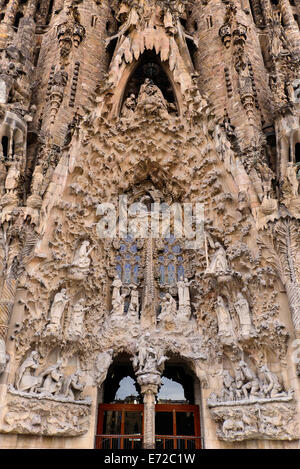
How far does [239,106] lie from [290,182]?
3.47 m

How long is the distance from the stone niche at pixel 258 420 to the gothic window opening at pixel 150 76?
26.7 feet

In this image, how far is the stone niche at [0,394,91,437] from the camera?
6273 millimetres

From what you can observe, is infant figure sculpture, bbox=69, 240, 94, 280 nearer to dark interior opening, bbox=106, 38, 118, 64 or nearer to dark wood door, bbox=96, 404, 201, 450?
dark wood door, bbox=96, 404, 201, 450

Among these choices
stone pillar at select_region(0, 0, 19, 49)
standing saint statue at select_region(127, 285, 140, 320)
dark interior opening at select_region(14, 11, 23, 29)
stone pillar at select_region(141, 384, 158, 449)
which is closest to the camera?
stone pillar at select_region(141, 384, 158, 449)

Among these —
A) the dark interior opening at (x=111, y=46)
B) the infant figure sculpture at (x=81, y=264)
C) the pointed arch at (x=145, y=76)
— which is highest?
the dark interior opening at (x=111, y=46)

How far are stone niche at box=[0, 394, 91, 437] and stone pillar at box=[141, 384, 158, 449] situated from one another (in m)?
1.13

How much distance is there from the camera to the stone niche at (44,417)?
6273mm

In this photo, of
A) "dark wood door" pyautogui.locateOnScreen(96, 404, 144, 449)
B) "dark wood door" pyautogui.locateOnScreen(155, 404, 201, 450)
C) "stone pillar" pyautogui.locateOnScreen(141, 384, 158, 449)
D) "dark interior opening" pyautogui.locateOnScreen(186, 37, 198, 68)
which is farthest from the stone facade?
"dark interior opening" pyautogui.locateOnScreen(186, 37, 198, 68)

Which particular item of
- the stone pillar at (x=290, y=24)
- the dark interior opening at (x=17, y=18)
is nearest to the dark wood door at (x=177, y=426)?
the stone pillar at (x=290, y=24)

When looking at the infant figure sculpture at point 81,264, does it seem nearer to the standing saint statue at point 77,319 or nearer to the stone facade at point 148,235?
the stone facade at point 148,235

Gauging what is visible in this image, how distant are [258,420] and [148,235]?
4.75 metres

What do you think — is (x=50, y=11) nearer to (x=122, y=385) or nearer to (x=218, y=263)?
(x=218, y=263)

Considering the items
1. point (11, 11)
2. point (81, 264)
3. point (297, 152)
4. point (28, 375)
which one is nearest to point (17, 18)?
point (11, 11)
